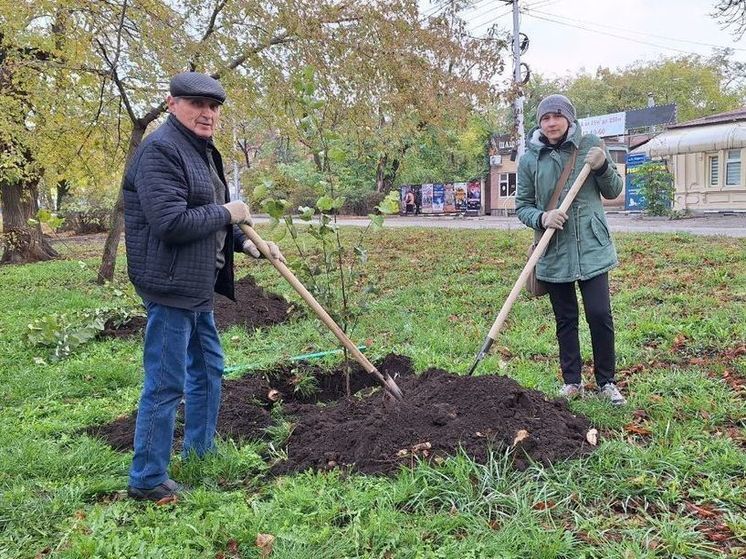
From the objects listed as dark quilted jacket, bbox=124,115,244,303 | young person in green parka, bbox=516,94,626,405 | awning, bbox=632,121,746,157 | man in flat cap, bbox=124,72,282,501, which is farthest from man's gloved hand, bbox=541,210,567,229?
awning, bbox=632,121,746,157

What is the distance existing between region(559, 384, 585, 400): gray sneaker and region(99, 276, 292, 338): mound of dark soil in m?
3.30

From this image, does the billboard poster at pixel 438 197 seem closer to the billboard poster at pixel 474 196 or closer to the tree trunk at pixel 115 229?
the billboard poster at pixel 474 196

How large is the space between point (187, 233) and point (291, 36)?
280 inches

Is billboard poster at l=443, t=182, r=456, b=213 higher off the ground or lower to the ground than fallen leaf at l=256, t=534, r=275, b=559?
higher

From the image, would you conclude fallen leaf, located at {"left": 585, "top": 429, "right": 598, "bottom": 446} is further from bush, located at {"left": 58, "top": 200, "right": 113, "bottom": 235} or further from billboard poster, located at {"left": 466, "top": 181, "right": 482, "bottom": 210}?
billboard poster, located at {"left": 466, "top": 181, "right": 482, "bottom": 210}

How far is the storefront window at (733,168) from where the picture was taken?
19.8 meters

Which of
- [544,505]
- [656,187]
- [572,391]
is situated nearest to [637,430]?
[572,391]

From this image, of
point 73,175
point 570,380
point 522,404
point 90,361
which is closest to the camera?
point 522,404

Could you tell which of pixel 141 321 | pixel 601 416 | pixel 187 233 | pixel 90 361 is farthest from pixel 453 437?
pixel 141 321

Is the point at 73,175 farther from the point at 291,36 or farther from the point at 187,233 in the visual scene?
the point at 187,233

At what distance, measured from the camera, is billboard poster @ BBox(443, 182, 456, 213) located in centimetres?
3225

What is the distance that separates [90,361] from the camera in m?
5.56

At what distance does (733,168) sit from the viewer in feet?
65.7

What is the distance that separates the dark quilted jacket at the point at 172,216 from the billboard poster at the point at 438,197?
30.3 meters
